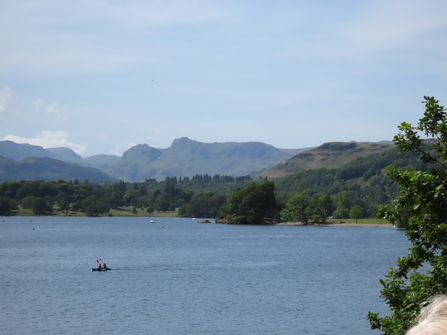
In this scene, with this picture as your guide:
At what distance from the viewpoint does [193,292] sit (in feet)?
204

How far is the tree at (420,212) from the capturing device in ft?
51.1

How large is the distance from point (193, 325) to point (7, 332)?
15044 mm

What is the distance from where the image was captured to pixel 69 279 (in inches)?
2918

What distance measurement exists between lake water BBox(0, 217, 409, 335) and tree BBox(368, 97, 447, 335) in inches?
1047

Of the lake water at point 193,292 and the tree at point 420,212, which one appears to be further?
the lake water at point 193,292

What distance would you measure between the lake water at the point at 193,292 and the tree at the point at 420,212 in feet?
87.3

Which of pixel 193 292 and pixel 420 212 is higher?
pixel 420 212

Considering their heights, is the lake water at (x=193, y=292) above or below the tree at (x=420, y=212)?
below

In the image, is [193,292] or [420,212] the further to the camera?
[193,292]

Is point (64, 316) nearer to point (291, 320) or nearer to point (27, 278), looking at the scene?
point (291, 320)

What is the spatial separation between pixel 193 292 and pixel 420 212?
155 feet

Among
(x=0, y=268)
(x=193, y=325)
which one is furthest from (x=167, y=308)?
(x=0, y=268)

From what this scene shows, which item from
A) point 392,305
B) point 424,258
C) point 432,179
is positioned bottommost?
point 392,305

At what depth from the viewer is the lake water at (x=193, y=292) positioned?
4572 cm
